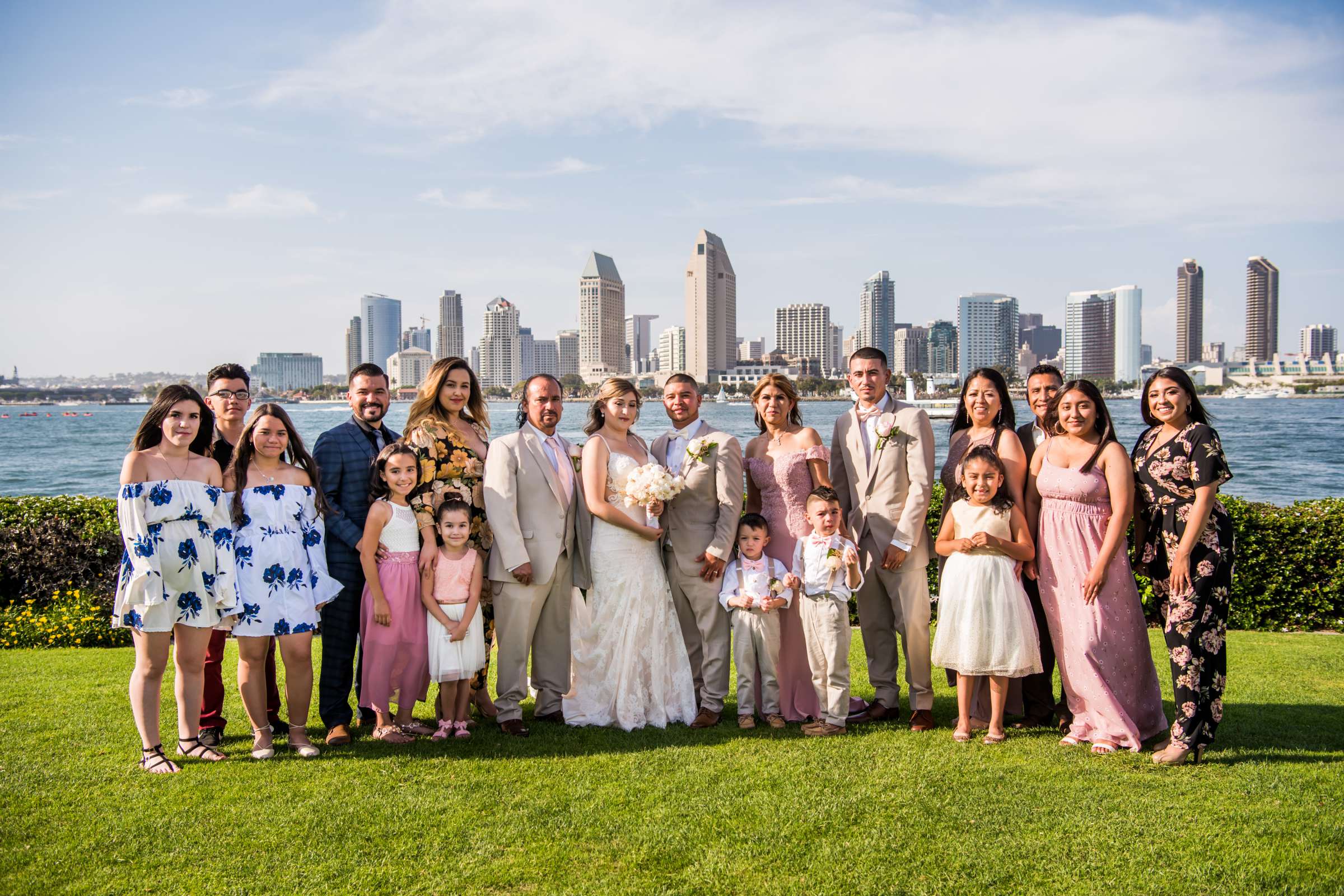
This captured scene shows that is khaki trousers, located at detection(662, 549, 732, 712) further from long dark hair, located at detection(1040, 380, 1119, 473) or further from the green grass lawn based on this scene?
long dark hair, located at detection(1040, 380, 1119, 473)

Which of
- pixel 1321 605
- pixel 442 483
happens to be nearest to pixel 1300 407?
pixel 1321 605

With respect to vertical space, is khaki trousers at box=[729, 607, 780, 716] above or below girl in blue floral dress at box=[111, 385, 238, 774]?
below

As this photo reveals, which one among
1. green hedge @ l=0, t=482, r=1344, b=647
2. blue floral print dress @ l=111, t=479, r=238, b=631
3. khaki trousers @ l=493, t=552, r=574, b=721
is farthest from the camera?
green hedge @ l=0, t=482, r=1344, b=647

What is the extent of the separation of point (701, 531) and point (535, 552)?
3.94 feet

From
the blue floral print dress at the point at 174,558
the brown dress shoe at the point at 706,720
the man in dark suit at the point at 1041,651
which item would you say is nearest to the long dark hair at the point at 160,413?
the blue floral print dress at the point at 174,558

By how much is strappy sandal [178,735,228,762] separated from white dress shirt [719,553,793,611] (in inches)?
134

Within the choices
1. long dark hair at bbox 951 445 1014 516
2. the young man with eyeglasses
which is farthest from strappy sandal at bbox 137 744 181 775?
long dark hair at bbox 951 445 1014 516

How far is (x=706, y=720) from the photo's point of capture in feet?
20.1

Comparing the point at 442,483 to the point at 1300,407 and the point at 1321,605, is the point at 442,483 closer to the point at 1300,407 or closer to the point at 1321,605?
the point at 1321,605

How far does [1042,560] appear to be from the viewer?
595 centimetres

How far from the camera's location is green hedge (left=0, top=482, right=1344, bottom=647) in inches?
379

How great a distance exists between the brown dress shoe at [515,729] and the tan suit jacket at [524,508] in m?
0.97

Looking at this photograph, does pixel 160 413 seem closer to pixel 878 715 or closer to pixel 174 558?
pixel 174 558

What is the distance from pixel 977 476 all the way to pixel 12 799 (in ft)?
19.8
